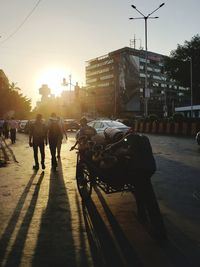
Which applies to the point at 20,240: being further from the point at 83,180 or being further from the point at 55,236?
the point at 83,180

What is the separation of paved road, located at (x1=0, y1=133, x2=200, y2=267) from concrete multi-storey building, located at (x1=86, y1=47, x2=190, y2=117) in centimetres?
11590

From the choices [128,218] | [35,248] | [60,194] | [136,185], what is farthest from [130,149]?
[60,194]

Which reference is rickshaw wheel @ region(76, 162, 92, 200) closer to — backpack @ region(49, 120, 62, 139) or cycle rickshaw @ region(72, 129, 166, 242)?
cycle rickshaw @ region(72, 129, 166, 242)

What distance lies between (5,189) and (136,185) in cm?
424

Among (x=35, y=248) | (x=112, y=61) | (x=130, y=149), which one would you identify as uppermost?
(x=112, y=61)

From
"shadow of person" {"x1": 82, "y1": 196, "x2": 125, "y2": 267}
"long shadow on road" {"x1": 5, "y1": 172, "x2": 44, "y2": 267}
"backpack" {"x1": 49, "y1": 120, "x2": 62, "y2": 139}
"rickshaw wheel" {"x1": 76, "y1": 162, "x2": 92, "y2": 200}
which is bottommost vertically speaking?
"long shadow on road" {"x1": 5, "y1": 172, "x2": 44, "y2": 267}

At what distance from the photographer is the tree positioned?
68438mm

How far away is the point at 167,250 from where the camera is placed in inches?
185

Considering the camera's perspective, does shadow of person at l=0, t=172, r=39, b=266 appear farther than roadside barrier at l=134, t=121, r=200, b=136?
No

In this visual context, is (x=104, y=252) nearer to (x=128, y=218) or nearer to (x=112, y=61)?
(x=128, y=218)

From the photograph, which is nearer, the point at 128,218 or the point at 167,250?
the point at 167,250

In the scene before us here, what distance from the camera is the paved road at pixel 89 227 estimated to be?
4.48 m

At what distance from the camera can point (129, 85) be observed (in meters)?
134

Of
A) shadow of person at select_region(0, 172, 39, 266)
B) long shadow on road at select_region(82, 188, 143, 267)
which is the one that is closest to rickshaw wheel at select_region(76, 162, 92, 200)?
shadow of person at select_region(0, 172, 39, 266)
